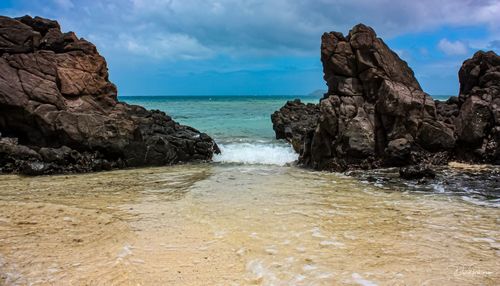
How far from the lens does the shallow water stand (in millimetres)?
6395

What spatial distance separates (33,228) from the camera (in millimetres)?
8414

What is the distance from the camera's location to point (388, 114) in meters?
17.9

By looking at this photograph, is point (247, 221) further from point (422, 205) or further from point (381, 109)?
point (381, 109)

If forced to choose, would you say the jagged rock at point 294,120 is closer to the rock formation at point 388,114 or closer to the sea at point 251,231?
the rock formation at point 388,114

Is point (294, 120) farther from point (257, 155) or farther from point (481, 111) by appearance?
point (481, 111)

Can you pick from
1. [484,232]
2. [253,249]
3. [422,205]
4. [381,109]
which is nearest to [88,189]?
[253,249]

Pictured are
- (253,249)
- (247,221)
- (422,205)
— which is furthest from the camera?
(422,205)

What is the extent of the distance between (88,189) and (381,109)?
13.1 metres

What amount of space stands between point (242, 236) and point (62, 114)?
42.9ft

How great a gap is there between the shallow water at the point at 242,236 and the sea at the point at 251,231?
3 centimetres

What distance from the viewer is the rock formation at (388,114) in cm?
1738

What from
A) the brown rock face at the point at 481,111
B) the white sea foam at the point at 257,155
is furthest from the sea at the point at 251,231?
the white sea foam at the point at 257,155

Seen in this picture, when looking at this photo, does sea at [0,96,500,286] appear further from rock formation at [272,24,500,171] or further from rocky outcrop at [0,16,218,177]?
rock formation at [272,24,500,171]

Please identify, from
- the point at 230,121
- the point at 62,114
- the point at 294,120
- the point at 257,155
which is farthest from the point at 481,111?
the point at 230,121
